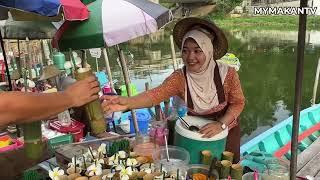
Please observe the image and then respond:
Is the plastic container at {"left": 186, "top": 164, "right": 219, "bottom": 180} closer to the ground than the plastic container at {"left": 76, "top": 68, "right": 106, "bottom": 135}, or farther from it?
closer to the ground

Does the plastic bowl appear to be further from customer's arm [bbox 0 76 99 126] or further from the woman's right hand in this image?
customer's arm [bbox 0 76 99 126]

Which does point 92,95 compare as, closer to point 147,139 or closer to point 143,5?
point 147,139

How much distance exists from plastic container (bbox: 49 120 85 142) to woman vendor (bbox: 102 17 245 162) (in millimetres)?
1534

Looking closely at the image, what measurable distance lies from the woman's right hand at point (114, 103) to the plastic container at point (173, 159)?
45cm

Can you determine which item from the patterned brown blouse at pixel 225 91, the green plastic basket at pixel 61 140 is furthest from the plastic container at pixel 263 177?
the green plastic basket at pixel 61 140

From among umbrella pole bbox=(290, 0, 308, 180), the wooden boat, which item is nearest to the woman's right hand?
umbrella pole bbox=(290, 0, 308, 180)

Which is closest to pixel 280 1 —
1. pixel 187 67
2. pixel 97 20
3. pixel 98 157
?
pixel 187 67

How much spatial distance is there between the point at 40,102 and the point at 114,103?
44.8 inches

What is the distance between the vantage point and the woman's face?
8.78 feet

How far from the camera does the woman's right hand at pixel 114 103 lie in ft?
8.11

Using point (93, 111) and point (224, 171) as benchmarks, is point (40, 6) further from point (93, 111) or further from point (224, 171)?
point (224, 171)

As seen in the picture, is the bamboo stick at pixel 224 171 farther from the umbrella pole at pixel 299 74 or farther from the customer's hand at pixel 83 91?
the customer's hand at pixel 83 91

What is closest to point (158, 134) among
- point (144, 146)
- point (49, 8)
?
point (144, 146)

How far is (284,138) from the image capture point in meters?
5.86
